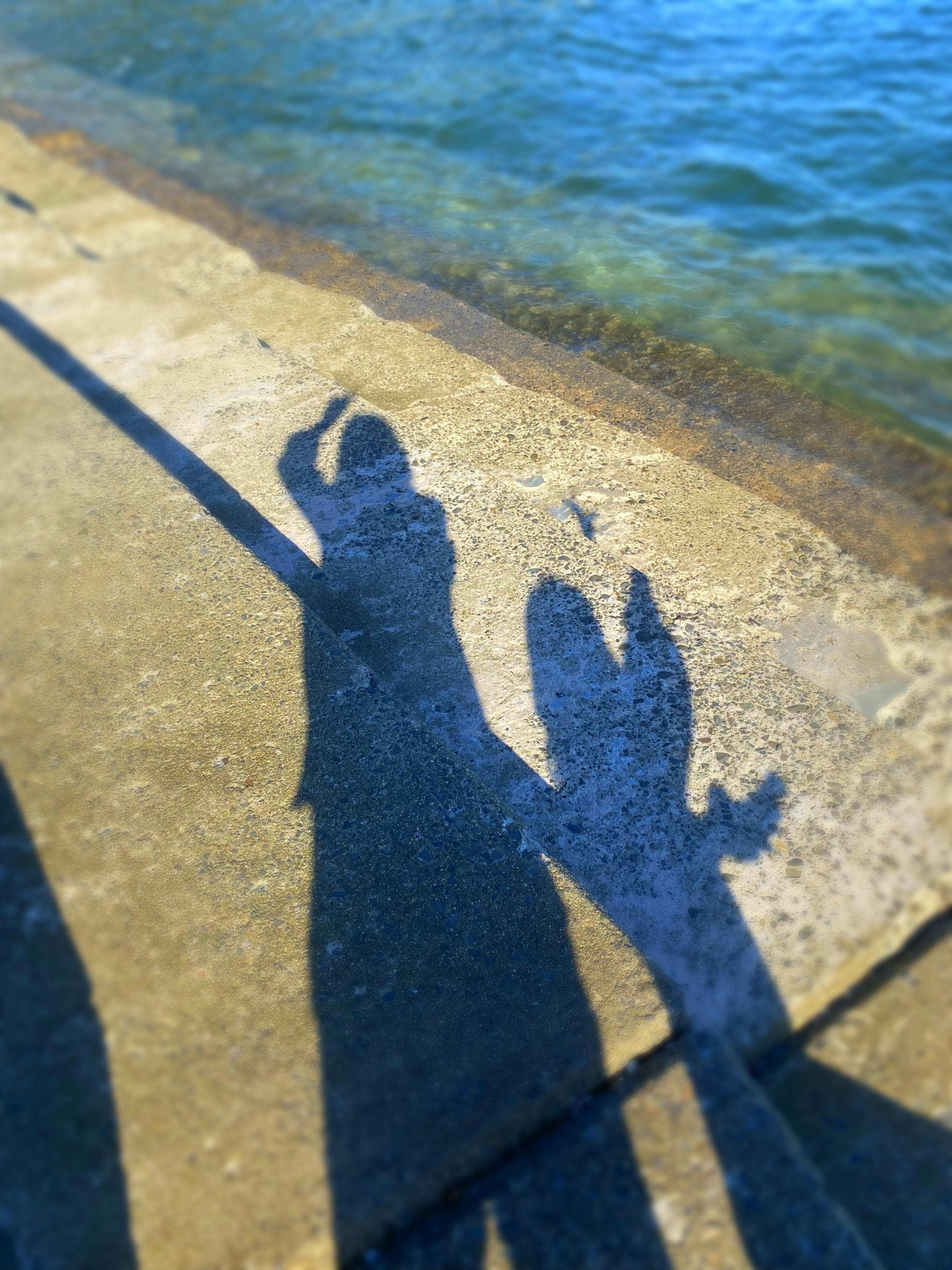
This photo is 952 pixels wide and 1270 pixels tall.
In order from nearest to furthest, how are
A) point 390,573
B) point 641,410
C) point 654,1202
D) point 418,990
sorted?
point 654,1202, point 418,990, point 390,573, point 641,410

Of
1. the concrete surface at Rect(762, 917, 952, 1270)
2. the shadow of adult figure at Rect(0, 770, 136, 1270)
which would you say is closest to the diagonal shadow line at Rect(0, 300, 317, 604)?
the shadow of adult figure at Rect(0, 770, 136, 1270)

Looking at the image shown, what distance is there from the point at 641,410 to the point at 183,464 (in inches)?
96.7

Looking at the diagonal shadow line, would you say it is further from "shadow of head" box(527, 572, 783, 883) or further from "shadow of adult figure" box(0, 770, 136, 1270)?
"shadow of adult figure" box(0, 770, 136, 1270)

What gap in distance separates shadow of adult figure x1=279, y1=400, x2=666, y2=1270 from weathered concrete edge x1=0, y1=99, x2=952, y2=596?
6.23ft

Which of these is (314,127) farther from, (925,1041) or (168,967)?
(925,1041)

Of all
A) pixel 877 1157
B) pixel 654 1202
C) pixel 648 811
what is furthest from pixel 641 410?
pixel 654 1202

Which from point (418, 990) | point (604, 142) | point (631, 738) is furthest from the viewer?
point (604, 142)

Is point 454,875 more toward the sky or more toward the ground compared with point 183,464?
more toward the ground

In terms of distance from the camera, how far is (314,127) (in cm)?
942

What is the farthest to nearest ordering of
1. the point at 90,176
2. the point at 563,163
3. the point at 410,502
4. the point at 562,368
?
the point at 563,163
the point at 90,176
the point at 562,368
the point at 410,502

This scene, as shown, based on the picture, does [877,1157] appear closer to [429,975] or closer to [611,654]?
[429,975]

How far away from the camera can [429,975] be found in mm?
2221

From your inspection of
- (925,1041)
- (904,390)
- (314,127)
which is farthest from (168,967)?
(314,127)

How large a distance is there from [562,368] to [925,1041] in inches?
151
